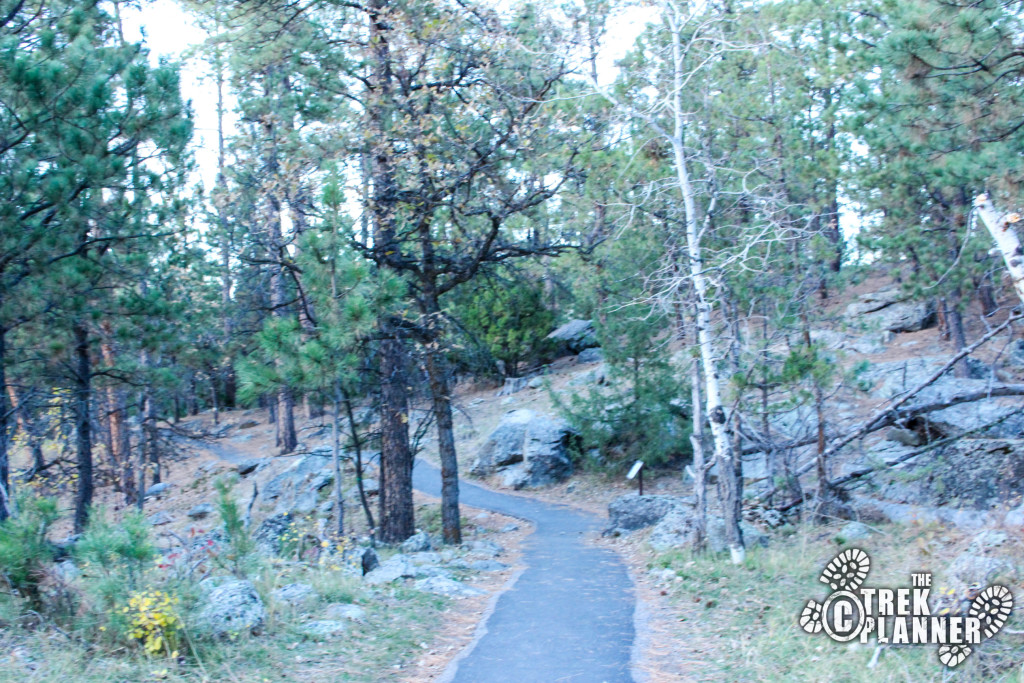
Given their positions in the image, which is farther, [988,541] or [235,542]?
[235,542]

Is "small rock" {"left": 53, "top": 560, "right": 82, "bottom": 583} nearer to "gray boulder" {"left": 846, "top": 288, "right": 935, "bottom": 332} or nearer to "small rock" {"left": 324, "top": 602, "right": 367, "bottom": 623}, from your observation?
"small rock" {"left": 324, "top": 602, "right": 367, "bottom": 623}

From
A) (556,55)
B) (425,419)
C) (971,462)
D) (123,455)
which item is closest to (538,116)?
(556,55)

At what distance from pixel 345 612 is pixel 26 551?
2795mm

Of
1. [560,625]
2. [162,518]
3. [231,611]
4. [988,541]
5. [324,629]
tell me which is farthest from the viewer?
[162,518]

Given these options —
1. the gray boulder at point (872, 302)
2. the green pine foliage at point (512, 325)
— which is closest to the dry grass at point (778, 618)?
the gray boulder at point (872, 302)

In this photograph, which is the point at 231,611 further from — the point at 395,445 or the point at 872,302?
the point at 872,302

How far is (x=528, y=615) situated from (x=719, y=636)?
202 centimetres

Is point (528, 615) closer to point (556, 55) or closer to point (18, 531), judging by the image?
point (18, 531)

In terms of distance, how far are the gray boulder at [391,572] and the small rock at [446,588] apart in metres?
0.25

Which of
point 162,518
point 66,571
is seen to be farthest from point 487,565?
point 162,518

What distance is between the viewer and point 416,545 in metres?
12.0

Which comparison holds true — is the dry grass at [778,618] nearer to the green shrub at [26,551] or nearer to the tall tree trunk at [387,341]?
the tall tree trunk at [387,341]

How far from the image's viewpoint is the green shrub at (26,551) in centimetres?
607

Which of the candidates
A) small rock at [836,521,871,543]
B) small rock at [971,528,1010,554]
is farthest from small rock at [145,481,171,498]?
small rock at [971,528,1010,554]
